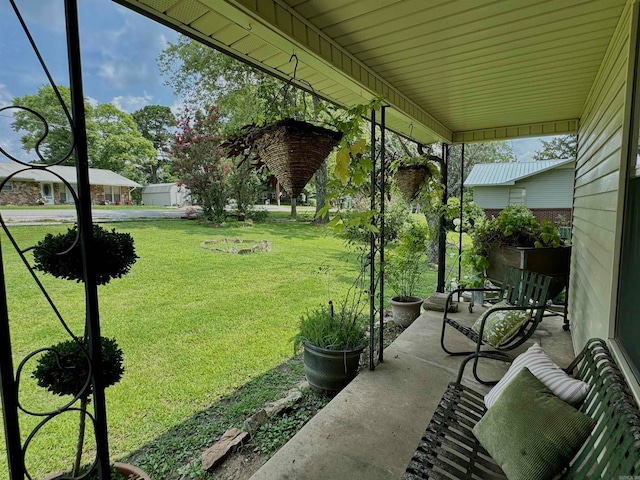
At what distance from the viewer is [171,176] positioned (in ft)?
35.7

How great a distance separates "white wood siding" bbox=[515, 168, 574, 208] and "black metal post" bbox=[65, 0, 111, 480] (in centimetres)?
1377

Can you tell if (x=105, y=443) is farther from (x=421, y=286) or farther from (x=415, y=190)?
(x=421, y=286)

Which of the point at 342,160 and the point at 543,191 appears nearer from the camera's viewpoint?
the point at 342,160

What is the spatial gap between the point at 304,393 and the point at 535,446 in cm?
180

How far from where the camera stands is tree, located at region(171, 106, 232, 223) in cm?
950

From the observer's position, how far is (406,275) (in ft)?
13.8

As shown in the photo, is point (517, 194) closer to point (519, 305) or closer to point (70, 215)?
point (519, 305)

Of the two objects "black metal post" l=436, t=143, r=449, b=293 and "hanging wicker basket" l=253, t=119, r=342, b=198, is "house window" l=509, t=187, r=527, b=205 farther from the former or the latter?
"hanging wicker basket" l=253, t=119, r=342, b=198

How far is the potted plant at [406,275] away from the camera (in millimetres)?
3982

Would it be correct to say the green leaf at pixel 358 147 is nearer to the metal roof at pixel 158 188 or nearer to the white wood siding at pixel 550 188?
the metal roof at pixel 158 188

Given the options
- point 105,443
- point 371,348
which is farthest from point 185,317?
point 105,443

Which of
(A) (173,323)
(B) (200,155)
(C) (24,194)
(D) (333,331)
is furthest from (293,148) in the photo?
(B) (200,155)

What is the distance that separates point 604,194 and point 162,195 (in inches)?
519

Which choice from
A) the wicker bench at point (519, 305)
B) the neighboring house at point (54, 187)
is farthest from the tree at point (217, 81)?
the wicker bench at point (519, 305)
